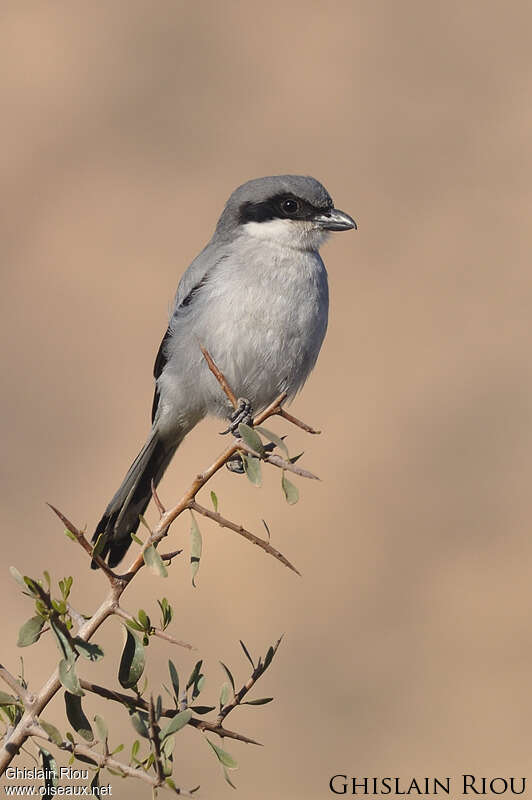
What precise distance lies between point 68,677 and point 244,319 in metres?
2.02

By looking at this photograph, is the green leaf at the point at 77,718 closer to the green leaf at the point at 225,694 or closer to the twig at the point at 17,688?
the twig at the point at 17,688

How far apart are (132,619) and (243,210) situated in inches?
94.0

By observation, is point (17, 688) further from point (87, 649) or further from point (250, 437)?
point (250, 437)

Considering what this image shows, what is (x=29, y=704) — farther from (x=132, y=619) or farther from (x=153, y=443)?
(x=153, y=443)

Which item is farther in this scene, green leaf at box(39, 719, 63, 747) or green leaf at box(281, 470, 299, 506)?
green leaf at box(281, 470, 299, 506)

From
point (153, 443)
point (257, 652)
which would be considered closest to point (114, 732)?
point (257, 652)

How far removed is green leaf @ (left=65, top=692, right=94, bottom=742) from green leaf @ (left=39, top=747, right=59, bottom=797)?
53mm

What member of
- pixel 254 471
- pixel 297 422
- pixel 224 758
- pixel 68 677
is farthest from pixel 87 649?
pixel 297 422

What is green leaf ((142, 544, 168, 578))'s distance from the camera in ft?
4.10

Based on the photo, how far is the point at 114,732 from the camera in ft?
15.5

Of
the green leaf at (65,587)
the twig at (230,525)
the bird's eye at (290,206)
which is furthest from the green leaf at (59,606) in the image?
the bird's eye at (290,206)

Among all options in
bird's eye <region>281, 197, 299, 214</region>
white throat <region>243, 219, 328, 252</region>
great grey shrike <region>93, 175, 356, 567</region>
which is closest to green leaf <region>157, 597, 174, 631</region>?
great grey shrike <region>93, 175, 356, 567</region>

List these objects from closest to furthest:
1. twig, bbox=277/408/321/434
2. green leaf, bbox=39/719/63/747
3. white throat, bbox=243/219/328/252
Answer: green leaf, bbox=39/719/63/747
twig, bbox=277/408/321/434
white throat, bbox=243/219/328/252

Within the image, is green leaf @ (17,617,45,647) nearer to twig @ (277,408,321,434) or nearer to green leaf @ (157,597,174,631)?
green leaf @ (157,597,174,631)
